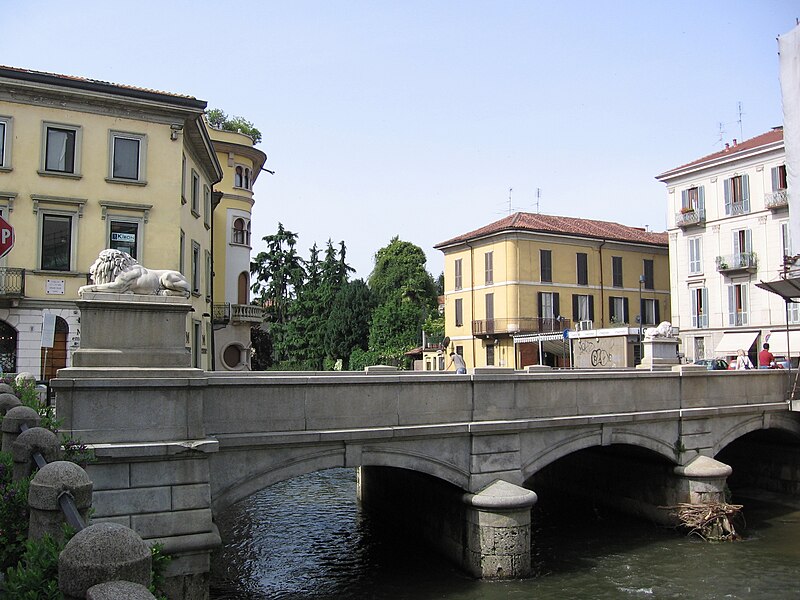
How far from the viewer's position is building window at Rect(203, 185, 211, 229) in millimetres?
33094

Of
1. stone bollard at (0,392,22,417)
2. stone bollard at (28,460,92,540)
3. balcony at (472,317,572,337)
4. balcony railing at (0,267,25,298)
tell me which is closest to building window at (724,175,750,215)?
balcony at (472,317,572,337)

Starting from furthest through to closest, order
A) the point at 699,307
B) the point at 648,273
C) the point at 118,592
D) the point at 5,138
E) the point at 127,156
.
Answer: the point at 648,273
the point at 699,307
the point at 127,156
the point at 5,138
the point at 118,592

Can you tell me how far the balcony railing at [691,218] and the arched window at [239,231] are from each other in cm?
2572

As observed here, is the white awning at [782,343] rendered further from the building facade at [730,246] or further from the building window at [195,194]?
the building window at [195,194]

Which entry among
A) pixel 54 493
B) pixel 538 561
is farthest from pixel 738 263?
pixel 54 493

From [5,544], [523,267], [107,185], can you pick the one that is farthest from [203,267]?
[5,544]

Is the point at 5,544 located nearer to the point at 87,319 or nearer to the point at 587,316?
the point at 87,319

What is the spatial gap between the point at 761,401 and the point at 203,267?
2351 centimetres

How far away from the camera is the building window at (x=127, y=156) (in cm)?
2511

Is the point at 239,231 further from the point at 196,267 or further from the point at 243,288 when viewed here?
the point at 196,267

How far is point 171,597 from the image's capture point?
1006 centimetres

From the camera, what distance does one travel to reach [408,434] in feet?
41.7

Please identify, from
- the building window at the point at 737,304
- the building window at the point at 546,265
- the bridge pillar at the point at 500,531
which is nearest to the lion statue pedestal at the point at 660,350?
the bridge pillar at the point at 500,531

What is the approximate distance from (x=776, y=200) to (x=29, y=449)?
3930 centimetres
